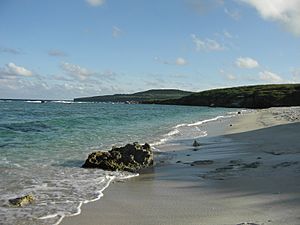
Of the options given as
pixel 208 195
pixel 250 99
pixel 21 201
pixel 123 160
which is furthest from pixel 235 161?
pixel 250 99

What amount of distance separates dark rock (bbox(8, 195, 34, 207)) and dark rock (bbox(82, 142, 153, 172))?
476 cm

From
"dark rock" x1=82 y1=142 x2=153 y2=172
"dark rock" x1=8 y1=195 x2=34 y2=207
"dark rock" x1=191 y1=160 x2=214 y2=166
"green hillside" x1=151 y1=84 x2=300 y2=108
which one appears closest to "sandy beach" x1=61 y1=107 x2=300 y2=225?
"dark rock" x1=191 y1=160 x2=214 y2=166

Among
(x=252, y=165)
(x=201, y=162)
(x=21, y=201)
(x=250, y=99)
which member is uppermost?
(x=250, y=99)

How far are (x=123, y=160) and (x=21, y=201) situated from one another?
549 centimetres

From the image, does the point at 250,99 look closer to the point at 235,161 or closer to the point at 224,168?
the point at 235,161

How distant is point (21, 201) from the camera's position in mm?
8516

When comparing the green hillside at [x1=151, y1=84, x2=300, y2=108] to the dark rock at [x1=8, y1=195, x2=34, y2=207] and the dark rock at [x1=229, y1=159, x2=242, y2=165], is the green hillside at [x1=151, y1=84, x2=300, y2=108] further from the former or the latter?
the dark rock at [x1=8, y1=195, x2=34, y2=207]

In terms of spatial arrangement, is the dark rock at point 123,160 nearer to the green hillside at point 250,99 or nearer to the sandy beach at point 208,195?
the sandy beach at point 208,195

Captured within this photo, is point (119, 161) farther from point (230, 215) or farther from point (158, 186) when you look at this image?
Result: point (230, 215)

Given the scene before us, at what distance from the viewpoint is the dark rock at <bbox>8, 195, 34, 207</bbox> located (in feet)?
27.6

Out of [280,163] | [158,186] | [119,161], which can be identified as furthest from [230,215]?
[119,161]

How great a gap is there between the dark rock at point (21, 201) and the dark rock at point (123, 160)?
4758 mm

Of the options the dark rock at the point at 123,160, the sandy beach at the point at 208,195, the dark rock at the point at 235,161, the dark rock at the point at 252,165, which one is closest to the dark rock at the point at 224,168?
the sandy beach at the point at 208,195

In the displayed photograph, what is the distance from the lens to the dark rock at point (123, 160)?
529 inches
